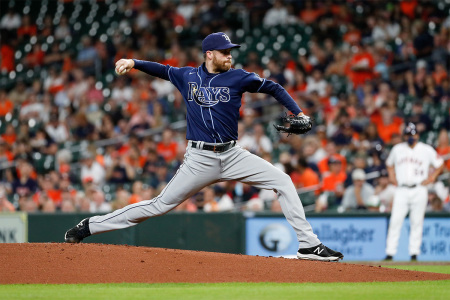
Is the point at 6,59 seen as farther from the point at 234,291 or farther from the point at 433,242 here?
the point at 234,291

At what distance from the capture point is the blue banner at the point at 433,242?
12.4 metres

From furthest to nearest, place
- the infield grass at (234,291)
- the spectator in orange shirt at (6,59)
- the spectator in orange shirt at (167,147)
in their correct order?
the spectator in orange shirt at (6,59) → the spectator in orange shirt at (167,147) → the infield grass at (234,291)

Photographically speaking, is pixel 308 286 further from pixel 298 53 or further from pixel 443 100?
pixel 298 53

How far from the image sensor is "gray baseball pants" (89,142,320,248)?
716cm

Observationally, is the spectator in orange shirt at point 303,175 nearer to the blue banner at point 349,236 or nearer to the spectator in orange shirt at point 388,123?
the blue banner at point 349,236

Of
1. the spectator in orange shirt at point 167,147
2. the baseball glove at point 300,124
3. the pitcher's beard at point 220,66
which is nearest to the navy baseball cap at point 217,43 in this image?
the pitcher's beard at point 220,66

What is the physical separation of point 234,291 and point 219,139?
1513 mm

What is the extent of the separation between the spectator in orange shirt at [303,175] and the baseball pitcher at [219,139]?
6.24m

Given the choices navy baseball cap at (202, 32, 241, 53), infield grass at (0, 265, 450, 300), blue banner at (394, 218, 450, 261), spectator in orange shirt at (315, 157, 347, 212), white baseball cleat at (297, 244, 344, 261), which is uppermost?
navy baseball cap at (202, 32, 241, 53)

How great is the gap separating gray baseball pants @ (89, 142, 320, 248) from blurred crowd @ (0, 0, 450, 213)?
557cm

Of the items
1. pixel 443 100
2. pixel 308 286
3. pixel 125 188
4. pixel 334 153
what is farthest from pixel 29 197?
pixel 308 286

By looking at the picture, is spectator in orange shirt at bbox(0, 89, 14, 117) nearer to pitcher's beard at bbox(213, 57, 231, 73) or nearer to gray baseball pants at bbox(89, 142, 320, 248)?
gray baseball pants at bbox(89, 142, 320, 248)

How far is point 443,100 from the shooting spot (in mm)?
14812

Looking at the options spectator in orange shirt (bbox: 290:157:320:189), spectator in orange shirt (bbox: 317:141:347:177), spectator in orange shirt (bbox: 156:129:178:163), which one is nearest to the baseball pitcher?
spectator in orange shirt (bbox: 290:157:320:189)
